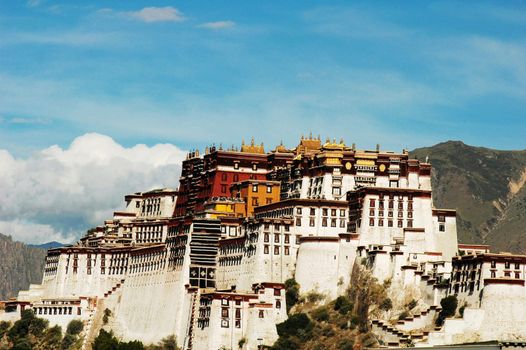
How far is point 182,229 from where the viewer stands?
17112 centimetres

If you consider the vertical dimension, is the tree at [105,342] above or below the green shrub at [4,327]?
below

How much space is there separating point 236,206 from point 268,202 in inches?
164

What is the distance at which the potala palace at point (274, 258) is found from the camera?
453ft

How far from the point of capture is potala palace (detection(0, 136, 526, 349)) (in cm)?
13812

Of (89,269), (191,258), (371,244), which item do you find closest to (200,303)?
(191,258)

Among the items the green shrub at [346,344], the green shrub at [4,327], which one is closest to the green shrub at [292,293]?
the green shrub at [346,344]

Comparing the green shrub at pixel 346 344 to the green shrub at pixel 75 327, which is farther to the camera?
the green shrub at pixel 75 327

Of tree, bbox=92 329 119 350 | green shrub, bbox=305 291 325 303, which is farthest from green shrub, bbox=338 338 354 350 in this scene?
tree, bbox=92 329 119 350

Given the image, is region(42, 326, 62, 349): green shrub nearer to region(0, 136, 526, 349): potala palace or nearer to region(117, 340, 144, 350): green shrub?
region(0, 136, 526, 349): potala palace

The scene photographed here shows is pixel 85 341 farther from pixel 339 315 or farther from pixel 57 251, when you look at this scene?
pixel 339 315

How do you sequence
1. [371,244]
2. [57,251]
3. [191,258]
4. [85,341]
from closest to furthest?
[371,244], [191,258], [85,341], [57,251]

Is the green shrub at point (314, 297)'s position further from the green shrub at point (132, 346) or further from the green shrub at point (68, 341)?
the green shrub at point (68, 341)

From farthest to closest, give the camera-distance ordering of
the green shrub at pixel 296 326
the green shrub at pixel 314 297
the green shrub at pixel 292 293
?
the green shrub at pixel 292 293 < the green shrub at pixel 314 297 < the green shrub at pixel 296 326

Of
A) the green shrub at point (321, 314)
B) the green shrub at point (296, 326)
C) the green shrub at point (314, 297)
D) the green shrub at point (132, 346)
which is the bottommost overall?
the green shrub at point (132, 346)
